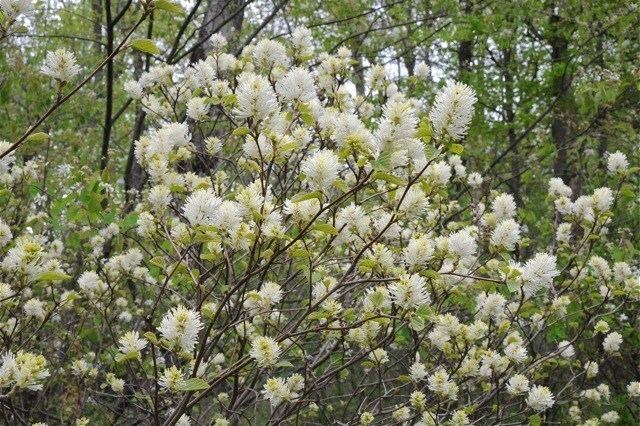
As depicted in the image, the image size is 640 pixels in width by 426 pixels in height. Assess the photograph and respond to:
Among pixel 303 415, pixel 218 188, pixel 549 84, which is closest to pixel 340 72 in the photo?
pixel 218 188

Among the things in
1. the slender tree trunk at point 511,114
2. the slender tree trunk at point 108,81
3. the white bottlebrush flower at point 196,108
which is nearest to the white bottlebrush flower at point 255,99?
the white bottlebrush flower at point 196,108

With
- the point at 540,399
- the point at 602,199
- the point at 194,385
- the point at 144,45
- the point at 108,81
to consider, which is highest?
the point at 108,81

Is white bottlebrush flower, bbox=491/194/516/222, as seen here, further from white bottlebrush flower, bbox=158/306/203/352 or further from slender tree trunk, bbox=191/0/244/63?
slender tree trunk, bbox=191/0/244/63

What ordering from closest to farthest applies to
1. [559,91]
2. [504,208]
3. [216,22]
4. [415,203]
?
[415,203], [504,208], [216,22], [559,91]

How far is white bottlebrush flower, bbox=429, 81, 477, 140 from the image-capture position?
68.6 inches

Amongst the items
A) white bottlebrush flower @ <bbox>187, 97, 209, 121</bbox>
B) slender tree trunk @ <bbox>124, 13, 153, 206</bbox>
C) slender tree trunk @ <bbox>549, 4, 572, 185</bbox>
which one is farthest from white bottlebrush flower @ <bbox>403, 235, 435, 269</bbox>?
slender tree trunk @ <bbox>549, 4, 572, 185</bbox>

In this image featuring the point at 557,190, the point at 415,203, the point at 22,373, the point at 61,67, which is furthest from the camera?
the point at 557,190

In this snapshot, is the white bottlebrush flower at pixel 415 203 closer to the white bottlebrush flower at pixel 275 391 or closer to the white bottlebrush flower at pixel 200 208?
the white bottlebrush flower at pixel 200 208

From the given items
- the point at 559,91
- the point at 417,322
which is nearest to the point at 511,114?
the point at 559,91

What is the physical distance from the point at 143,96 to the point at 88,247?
109 cm

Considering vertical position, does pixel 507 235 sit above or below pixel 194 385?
above

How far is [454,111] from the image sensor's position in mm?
1757

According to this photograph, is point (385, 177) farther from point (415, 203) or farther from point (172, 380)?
point (172, 380)

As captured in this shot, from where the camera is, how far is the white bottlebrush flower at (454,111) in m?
1.74
